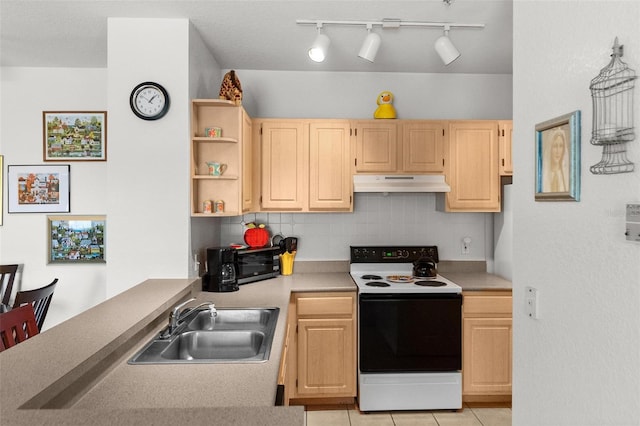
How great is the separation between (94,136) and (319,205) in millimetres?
1941

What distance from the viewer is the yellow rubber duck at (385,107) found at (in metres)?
3.47

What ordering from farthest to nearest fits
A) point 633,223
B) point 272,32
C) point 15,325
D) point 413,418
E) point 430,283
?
point 430,283, point 413,418, point 272,32, point 15,325, point 633,223

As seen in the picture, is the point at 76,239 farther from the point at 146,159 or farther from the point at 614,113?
the point at 614,113

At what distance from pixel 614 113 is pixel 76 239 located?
3708 millimetres

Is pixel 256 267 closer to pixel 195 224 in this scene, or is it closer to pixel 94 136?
pixel 195 224

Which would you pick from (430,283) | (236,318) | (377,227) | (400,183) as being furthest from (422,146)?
(236,318)

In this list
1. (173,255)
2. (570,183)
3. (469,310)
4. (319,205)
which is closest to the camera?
(570,183)

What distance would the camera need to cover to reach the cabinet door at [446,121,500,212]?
3.40m

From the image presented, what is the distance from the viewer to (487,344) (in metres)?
3.09

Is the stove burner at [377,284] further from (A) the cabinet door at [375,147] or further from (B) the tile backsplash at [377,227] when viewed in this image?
(A) the cabinet door at [375,147]

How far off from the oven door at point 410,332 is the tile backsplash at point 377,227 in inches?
29.7

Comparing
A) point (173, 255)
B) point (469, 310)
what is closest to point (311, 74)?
point (173, 255)

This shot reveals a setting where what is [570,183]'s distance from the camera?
1.35m

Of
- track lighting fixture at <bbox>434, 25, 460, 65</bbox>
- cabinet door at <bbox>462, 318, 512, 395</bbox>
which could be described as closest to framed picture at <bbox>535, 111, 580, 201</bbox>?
track lighting fixture at <bbox>434, 25, 460, 65</bbox>
